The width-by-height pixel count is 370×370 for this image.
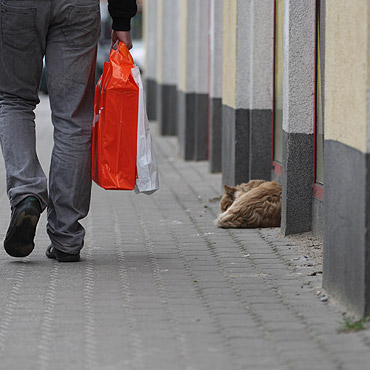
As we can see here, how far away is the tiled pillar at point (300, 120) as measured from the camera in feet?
22.9

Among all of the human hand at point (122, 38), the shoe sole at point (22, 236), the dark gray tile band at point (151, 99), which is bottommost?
the dark gray tile band at point (151, 99)

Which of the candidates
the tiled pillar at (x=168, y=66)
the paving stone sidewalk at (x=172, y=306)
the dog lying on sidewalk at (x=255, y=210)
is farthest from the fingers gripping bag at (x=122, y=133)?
the tiled pillar at (x=168, y=66)

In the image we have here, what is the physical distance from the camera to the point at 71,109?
594cm

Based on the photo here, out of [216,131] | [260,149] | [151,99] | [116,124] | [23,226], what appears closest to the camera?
[23,226]

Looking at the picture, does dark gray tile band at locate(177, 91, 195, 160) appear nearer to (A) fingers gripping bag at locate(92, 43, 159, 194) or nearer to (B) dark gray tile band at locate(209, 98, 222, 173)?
(B) dark gray tile band at locate(209, 98, 222, 173)

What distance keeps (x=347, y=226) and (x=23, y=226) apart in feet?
6.05

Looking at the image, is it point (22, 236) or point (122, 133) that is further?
point (122, 133)

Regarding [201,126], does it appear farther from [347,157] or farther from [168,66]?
[347,157]

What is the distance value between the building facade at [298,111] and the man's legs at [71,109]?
4.38ft

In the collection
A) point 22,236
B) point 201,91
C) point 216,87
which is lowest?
point 22,236

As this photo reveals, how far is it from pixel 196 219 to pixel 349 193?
3283mm

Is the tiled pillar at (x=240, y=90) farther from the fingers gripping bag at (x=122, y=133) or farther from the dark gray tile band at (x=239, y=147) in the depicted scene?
the fingers gripping bag at (x=122, y=133)

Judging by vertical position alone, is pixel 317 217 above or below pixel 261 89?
below

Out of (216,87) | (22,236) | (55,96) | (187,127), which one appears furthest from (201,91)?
(22,236)
